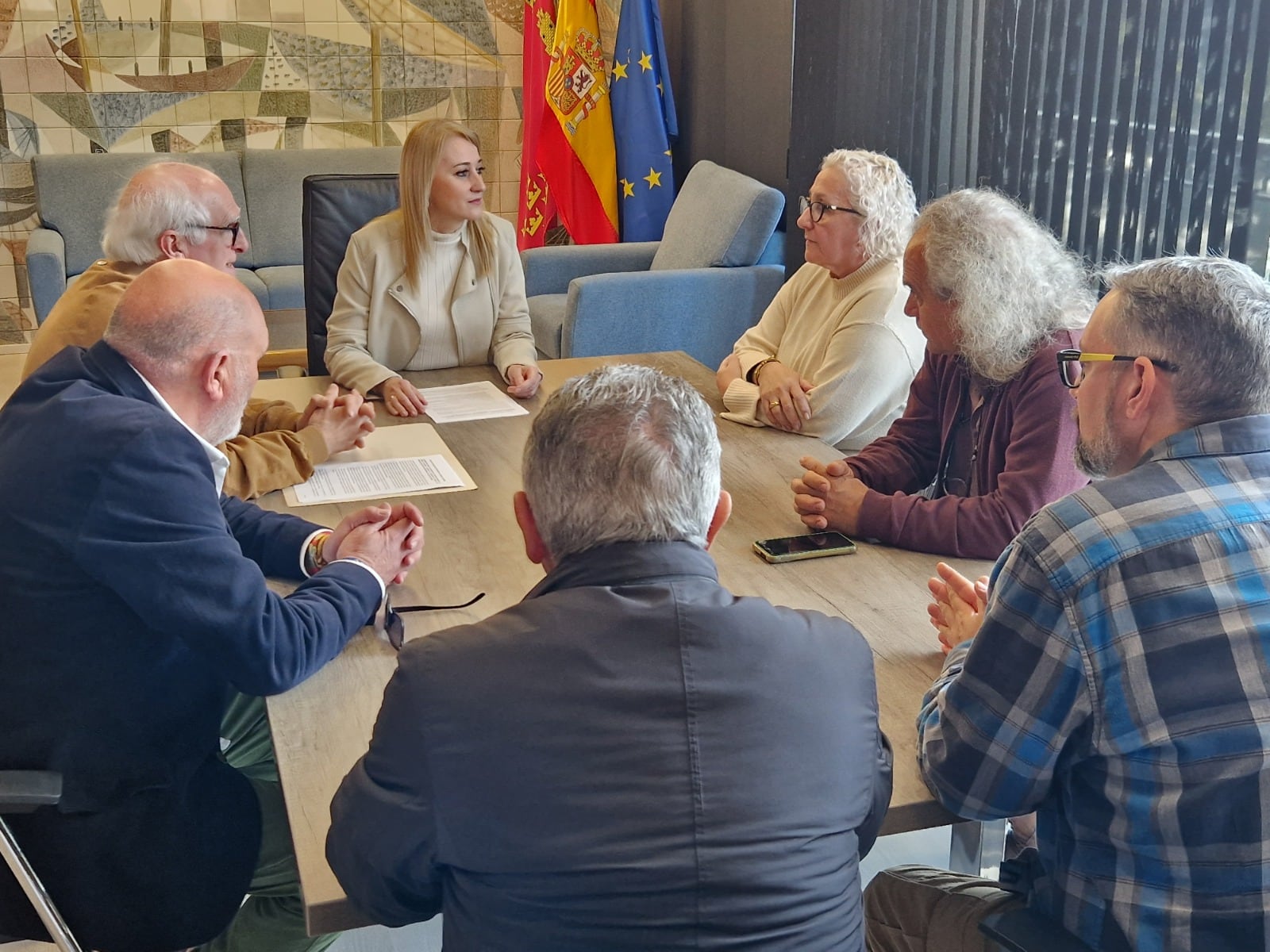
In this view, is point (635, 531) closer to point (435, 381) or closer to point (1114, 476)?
point (1114, 476)

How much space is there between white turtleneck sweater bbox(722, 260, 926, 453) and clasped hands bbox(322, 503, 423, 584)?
996 millimetres

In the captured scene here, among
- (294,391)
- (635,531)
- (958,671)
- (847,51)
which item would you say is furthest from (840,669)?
(847,51)

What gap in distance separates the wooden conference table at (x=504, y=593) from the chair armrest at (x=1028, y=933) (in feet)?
0.39

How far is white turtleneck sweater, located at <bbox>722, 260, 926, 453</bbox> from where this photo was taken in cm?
248

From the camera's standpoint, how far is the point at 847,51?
13.8ft

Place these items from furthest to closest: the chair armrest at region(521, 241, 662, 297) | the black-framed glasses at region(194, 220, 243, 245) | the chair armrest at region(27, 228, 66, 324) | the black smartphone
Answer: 1. the chair armrest at region(521, 241, 662, 297)
2. the chair armrest at region(27, 228, 66, 324)
3. the black-framed glasses at region(194, 220, 243, 245)
4. the black smartphone

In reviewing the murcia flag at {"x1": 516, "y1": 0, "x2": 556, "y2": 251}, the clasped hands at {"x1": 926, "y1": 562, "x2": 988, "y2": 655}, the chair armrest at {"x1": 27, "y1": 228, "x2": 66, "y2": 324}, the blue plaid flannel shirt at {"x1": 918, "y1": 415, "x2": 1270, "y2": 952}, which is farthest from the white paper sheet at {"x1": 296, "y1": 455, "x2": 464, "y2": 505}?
the murcia flag at {"x1": 516, "y1": 0, "x2": 556, "y2": 251}

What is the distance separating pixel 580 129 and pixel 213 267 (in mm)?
3455

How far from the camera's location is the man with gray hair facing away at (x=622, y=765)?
97 centimetres

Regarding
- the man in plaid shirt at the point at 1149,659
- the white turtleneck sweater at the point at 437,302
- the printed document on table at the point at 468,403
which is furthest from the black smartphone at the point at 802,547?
the white turtleneck sweater at the point at 437,302

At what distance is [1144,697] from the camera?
3.76 feet

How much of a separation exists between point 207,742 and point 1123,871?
111cm

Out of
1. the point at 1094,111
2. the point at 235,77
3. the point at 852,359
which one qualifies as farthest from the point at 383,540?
the point at 235,77

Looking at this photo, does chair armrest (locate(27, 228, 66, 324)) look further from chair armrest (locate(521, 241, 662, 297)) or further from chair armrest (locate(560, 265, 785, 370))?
chair armrest (locate(560, 265, 785, 370))
